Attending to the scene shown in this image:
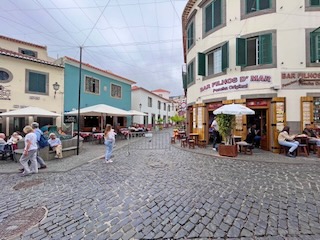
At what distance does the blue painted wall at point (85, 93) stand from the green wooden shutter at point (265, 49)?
1537cm

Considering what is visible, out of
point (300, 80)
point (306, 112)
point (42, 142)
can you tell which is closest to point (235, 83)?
point (300, 80)

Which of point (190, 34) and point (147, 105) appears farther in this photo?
point (147, 105)

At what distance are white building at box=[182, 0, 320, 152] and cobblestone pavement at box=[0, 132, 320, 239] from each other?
4.13 meters

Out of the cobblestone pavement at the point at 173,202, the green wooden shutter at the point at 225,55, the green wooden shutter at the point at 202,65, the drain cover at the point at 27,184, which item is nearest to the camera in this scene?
the cobblestone pavement at the point at 173,202

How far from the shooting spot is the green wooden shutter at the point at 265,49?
32.9 ft

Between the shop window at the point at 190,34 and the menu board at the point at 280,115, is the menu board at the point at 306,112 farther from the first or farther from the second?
the shop window at the point at 190,34

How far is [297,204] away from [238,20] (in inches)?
404

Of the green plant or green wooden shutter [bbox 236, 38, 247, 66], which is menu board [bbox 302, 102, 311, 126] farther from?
the green plant

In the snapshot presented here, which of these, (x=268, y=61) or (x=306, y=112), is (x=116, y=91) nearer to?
→ (x=268, y=61)

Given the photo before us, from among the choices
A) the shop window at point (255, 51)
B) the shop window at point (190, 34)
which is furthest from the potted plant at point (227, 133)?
the shop window at point (190, 34)

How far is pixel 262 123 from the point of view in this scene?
10.9m

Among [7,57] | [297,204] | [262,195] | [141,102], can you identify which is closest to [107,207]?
[262,195]

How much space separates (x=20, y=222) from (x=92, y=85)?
60.0 ft

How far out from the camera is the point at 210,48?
1223 centimetres
